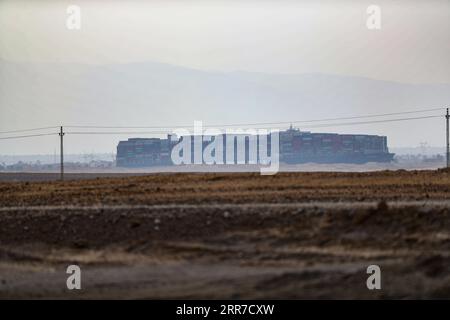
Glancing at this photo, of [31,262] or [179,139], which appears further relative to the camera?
[179,139]

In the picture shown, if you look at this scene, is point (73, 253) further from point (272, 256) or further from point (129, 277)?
point (272, 256)

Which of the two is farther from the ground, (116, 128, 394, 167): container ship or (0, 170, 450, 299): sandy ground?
(116, 128, 394, 167): container ship

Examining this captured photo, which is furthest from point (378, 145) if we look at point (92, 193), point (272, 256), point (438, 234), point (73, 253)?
point (73, 253)

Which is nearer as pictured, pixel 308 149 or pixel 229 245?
pixel 229 245

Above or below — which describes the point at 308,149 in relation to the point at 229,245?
above

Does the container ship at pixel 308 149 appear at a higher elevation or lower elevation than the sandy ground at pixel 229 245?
higher
